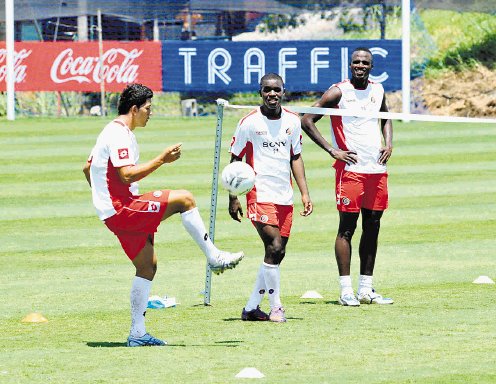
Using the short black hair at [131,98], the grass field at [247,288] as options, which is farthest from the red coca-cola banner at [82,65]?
the short black hair at [131,98]

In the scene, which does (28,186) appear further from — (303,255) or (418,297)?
(418,297)

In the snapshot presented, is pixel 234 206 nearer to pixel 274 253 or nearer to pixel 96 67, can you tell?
pixel 274 253

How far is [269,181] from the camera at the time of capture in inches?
428

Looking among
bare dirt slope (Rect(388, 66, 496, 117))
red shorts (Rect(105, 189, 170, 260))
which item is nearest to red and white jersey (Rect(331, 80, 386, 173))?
red shorts (Rect(105, 189, 170, 260))

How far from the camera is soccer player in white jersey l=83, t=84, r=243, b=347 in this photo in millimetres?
9383

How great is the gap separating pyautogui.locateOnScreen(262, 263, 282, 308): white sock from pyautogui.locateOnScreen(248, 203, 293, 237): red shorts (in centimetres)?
32

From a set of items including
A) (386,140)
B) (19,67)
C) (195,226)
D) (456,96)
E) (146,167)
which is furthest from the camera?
(19,67)

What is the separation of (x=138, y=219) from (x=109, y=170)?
0.40 m

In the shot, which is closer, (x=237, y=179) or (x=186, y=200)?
(x=186, y=200)

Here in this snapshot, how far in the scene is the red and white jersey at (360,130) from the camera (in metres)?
11.8

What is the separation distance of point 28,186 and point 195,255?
670 cm

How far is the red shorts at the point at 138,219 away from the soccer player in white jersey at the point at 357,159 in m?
2.61

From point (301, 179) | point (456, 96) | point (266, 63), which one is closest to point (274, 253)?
point (301, 179)

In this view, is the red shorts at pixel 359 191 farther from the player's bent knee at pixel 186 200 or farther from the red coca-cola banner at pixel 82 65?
the red coca-cola banner at pixel 82 65
